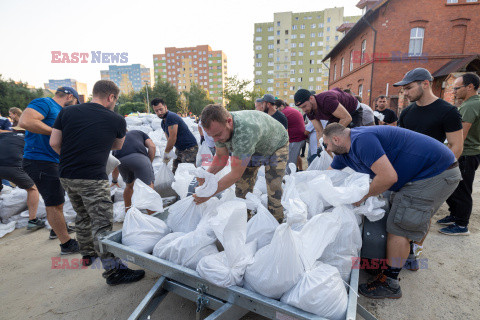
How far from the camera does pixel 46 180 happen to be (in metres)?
2.46

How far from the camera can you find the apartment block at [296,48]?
4475cm

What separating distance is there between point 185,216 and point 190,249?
463mm

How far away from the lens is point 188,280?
1466 mm

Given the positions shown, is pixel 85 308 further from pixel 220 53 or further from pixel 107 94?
pixel 220 53

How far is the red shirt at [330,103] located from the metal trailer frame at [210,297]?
2.02 m

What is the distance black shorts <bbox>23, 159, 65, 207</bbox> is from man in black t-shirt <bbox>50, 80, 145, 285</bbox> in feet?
1.95

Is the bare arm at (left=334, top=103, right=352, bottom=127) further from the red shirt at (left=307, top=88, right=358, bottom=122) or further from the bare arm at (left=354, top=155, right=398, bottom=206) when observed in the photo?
the bare arm at (left=354, top=155, right=398, bottom=206)

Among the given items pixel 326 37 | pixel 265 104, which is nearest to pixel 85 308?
pixel 265 104

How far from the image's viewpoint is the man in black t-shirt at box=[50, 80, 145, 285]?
192cm

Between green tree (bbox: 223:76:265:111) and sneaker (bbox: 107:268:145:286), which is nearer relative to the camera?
sneaker (bbox: 107:268:145:286)

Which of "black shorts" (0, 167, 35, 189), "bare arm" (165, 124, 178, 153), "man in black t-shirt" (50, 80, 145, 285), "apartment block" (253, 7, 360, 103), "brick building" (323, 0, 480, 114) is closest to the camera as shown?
"man in black t-shirt" (50, 80, 145, 285)

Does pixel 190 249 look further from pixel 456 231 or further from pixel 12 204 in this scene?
pixel 12 204

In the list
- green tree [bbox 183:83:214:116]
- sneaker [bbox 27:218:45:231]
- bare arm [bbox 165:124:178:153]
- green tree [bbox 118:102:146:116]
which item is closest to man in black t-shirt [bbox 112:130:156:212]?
bare arm [bbox 165:124:178:153]

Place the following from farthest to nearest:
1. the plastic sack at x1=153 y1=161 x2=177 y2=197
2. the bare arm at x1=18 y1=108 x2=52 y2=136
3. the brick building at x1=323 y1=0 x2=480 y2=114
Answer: the brick building at x1=323 y1=0 x2=480 y2=114, the plastic sack at x1=153 y1=161 x2=177 y2=197, the bare arm at x1=18 y1=108 x2=52 y2=136
